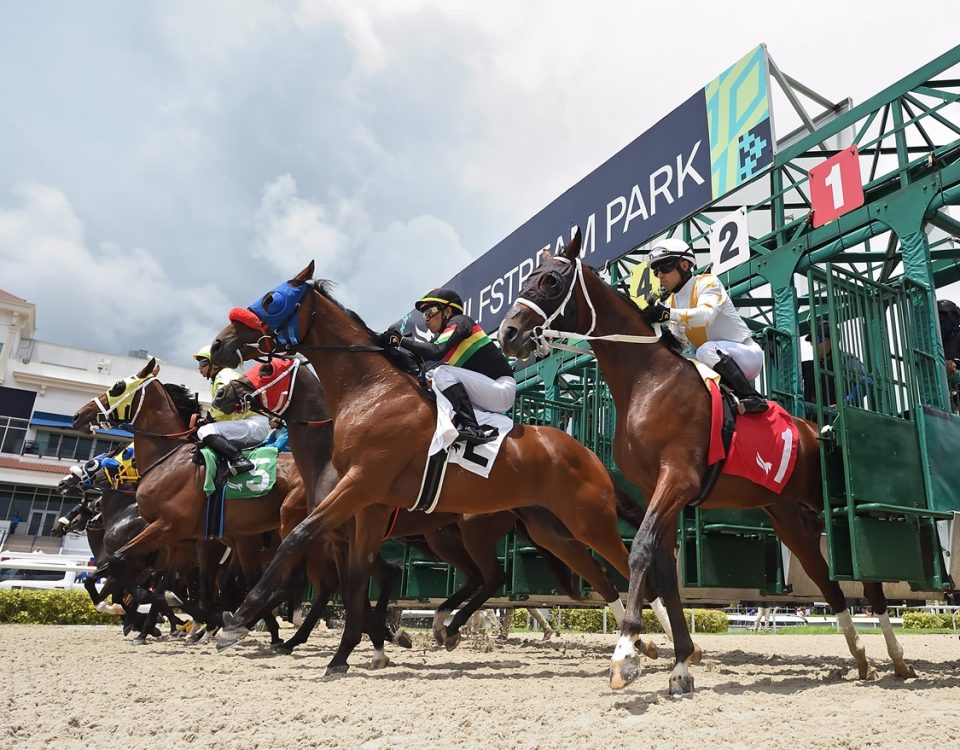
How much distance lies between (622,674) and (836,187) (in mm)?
6172

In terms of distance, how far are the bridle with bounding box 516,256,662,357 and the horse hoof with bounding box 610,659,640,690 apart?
193 cm

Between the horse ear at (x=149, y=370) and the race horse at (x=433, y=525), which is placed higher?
the horse ear at (x=149, y=370)

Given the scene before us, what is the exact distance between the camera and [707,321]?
5.01 meters

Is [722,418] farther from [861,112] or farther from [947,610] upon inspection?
[947,610]

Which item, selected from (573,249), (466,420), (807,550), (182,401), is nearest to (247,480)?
(182,401)

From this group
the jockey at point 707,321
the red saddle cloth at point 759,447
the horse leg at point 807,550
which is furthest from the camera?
the horse leg at point 807,550

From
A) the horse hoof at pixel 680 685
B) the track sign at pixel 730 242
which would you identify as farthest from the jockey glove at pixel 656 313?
the track sign at pixel 730 242

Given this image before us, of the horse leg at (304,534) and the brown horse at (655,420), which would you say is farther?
the horse leg at (304,534)

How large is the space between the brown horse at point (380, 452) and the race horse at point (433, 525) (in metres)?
0.74

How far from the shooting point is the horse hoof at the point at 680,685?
12.7 ft

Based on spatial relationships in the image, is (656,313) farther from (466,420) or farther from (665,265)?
(466,420)

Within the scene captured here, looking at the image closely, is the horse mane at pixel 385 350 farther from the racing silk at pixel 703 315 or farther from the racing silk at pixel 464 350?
the racing silk at pixel 703 315

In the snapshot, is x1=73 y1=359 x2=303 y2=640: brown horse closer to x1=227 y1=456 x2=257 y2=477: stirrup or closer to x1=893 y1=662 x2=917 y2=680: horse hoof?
x1=227 y1=456 x2=257 y2=477: stirrup

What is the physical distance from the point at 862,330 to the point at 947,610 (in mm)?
21642
